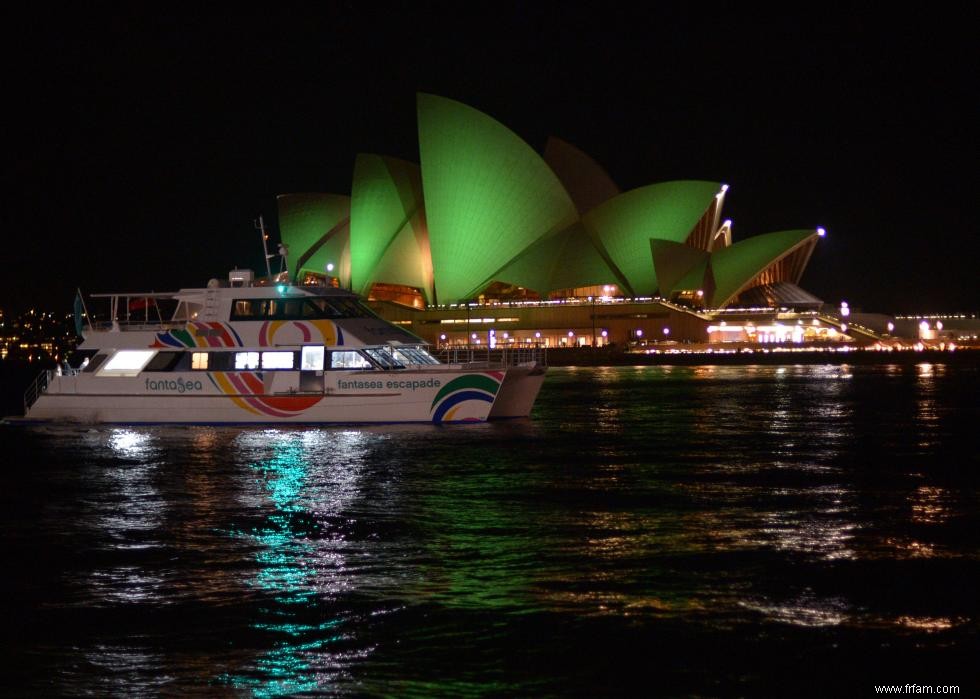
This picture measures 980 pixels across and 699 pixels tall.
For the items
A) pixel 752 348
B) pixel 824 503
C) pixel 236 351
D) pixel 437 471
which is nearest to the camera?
pixel 824 503

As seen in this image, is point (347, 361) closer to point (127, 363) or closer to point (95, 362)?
point (127, 363)

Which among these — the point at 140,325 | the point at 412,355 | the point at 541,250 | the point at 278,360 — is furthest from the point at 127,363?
the point at 541,250

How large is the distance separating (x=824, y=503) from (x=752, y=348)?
72.3 meters

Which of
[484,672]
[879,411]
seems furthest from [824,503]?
[879,411]

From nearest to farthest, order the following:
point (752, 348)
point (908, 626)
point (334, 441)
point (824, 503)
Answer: point (908, 626) < point (824, 503) < point (334, 441) < point (752, 348)

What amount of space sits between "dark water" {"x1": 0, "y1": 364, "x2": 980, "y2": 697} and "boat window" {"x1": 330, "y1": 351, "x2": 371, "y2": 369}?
9.92 feet

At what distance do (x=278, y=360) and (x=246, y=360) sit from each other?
32.0 inches

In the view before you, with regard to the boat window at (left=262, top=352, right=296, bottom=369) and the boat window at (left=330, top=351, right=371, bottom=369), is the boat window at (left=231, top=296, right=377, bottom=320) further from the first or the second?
the boat window at (left=330, top=351, right=371, bottom=369)

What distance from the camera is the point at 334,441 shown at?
2528 cm

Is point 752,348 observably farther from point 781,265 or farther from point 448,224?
point 448,224

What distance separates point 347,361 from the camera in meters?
27.1

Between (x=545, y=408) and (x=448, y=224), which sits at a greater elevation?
(x=448, y=224)

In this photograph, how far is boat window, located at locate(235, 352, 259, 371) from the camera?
27.3m

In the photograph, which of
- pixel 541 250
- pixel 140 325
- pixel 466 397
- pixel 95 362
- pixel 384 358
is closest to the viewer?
pixel 466 397
